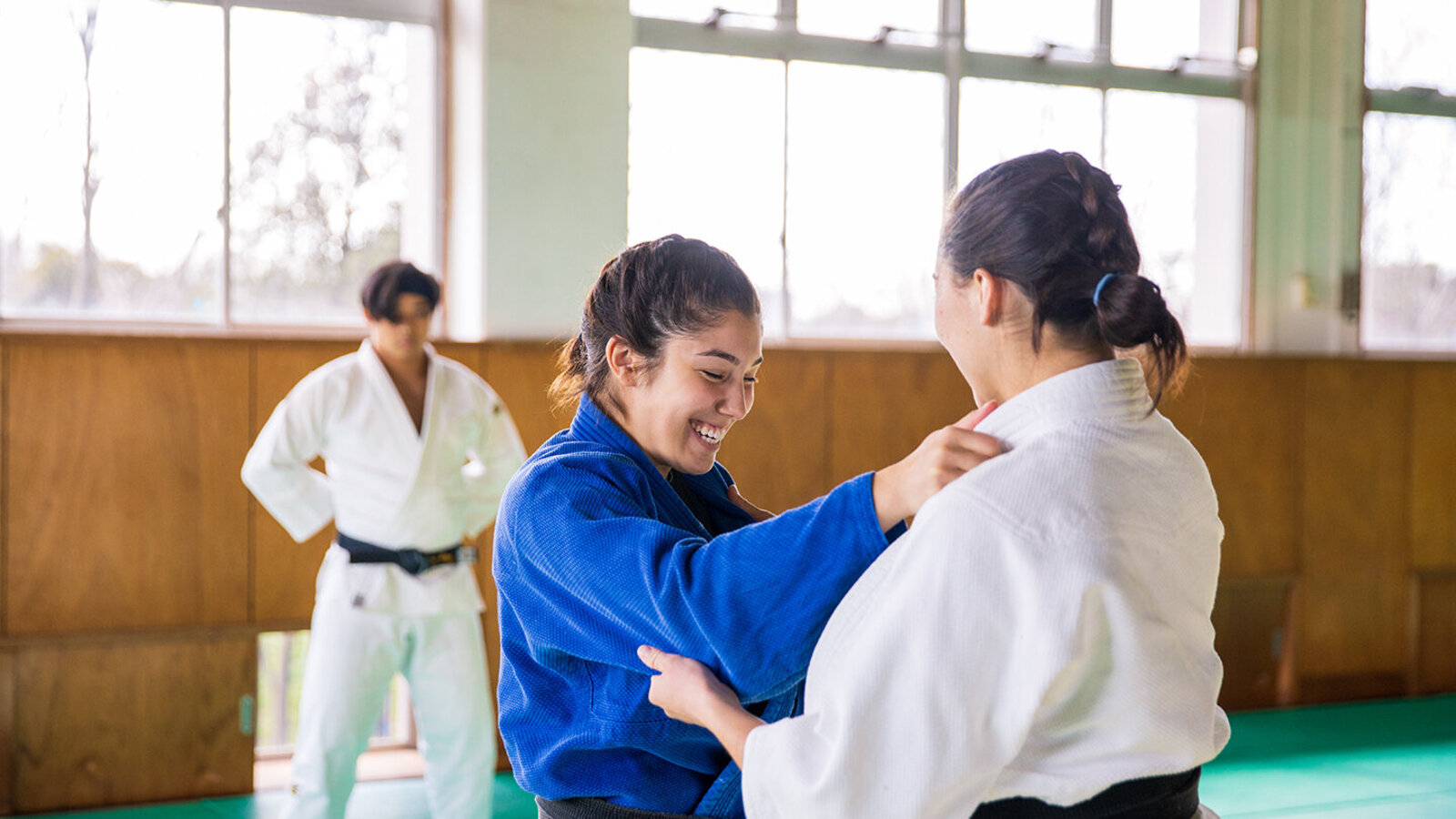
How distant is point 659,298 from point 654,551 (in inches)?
14.3

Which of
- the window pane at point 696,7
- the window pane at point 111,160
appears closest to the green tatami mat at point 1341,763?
the window pane at point 696,7

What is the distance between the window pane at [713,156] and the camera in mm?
5512

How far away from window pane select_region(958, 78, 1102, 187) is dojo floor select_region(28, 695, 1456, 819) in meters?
2.81

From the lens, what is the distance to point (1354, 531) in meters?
6.42

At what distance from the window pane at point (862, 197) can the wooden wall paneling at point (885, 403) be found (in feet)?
1.34

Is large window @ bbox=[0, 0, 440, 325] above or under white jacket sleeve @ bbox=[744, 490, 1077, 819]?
above

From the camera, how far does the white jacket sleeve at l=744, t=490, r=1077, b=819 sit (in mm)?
1119

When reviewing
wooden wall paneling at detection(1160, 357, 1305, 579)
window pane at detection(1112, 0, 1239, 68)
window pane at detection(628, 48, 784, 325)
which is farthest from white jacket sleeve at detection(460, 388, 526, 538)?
window pane at detection(1112, 0, 1239, 68)

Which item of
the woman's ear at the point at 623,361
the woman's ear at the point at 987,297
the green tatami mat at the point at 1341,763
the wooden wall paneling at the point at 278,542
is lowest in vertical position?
the green tatami mat at the point at 1341,763

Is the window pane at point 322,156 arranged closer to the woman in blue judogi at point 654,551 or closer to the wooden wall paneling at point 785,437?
the wooden wall paneling at point 785,437

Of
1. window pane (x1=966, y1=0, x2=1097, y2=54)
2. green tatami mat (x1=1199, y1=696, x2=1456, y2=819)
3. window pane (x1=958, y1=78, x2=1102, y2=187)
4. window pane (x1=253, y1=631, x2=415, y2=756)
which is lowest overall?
green tatami mat (x1=1199, y1=696, x2=1456, y2=819)

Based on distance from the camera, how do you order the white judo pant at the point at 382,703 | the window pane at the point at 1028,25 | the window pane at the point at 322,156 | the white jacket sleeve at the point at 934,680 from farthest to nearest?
the window pane at the point at 1028,25
the window pane at the point at 322,156
the white judo pant at the point at 382,703
the white jacket sleeve at the point at 934,680

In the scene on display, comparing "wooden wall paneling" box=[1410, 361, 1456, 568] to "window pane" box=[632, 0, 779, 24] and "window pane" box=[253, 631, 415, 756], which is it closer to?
"window pane" box=[632, 0, 779, 24]

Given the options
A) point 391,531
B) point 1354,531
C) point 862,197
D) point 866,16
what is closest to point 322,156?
point 391,531
